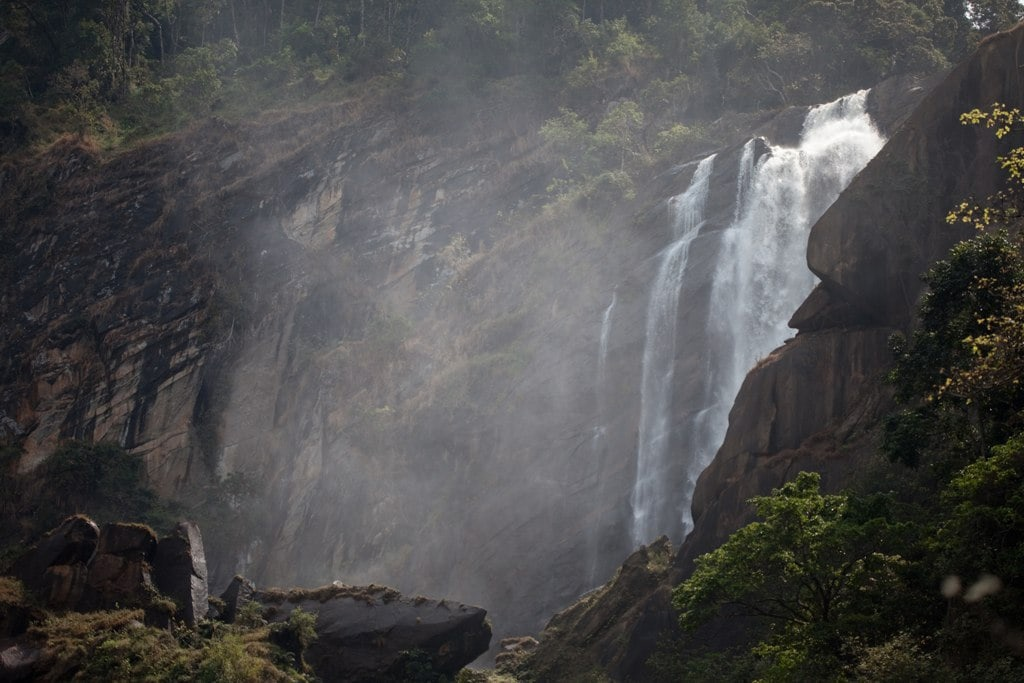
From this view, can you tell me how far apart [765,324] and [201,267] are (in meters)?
30.4

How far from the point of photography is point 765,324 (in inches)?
1903

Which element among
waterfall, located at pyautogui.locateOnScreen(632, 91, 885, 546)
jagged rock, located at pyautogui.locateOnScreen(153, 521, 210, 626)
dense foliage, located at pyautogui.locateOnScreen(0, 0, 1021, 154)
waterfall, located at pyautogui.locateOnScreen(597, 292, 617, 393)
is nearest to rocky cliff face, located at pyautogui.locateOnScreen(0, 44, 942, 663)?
waterfall, located at pyautogui.locateOnScreen(597, 292, 617, 393)

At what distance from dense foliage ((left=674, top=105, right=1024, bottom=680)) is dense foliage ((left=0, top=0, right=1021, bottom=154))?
40494mm

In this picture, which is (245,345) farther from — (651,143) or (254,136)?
(651,143)

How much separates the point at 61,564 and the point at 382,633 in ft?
34.4

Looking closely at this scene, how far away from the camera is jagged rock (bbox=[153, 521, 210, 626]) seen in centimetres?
3381

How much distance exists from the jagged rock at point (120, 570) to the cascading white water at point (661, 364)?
20381 mm

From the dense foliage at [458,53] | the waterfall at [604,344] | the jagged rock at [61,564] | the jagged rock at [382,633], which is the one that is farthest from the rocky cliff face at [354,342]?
the jagged rock at [61,564]

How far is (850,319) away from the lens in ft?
113

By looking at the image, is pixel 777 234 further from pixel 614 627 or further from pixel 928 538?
pixel 928 538

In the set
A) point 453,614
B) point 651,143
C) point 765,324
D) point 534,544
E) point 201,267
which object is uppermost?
point 651,143

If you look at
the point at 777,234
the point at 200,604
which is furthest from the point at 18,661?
the point at 777,234

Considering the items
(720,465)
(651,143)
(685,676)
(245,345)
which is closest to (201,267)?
(245,345)

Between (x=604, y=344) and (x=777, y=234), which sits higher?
(x=777, y=234)
